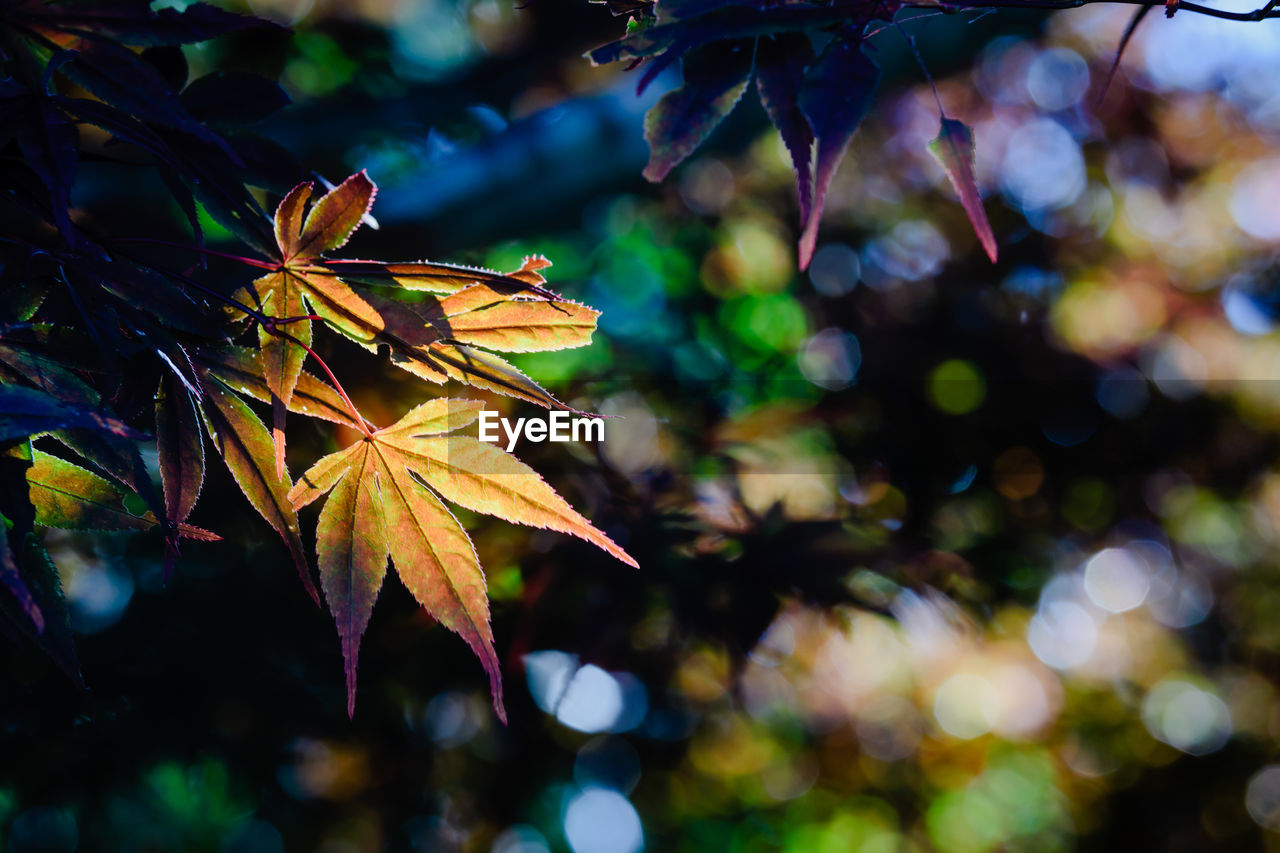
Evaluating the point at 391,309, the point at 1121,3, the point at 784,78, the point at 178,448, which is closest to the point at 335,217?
the point at 391,309

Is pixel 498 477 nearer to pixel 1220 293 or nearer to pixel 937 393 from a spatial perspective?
pixel 937 393

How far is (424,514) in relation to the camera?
1.56 ft

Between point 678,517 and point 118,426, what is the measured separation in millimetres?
1122

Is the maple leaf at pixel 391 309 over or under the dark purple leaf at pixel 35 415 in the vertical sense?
under

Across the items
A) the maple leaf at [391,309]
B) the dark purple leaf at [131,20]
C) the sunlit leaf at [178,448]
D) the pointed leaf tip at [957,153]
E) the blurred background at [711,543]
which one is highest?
the dark purple leaf at [131,20]

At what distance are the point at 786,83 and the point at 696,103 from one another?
2.4 inches

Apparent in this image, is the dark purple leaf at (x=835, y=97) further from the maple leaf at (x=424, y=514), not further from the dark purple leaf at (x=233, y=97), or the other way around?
the dark purple leaf at (x=233, y=97)

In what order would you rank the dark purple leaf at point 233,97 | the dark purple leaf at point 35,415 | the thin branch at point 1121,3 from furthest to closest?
the dark purple leaf at point 233,97, the thin branch at point 1121,3, the dark purple leaf at point 35,415

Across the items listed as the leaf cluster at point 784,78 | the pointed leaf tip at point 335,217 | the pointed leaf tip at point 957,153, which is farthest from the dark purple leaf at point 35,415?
the pointed leaf tip at point 957,153

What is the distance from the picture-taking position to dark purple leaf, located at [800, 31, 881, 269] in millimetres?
398

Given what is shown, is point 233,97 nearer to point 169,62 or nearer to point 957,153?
point 169,62

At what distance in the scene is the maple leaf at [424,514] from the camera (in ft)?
1.46

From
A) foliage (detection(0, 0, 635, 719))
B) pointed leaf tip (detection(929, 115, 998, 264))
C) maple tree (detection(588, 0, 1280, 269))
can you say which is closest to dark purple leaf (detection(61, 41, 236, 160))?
foliage (detection(0, 0, 635, 719))

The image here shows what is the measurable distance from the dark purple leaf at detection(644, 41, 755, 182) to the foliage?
4.3 inches
